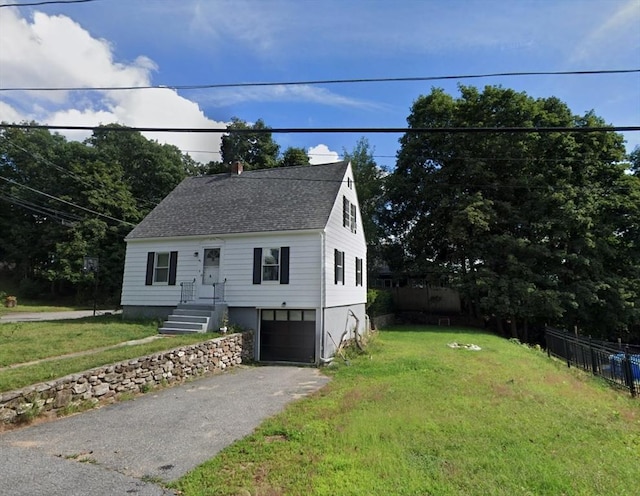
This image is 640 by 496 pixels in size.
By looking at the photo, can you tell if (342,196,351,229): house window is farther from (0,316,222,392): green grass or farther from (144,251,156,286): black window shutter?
(144,251,156,286): black window shutter

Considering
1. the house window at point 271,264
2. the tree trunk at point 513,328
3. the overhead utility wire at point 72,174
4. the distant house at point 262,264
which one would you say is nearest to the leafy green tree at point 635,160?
the tree trunk at point 513,328

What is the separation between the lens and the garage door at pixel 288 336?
44.2 feet

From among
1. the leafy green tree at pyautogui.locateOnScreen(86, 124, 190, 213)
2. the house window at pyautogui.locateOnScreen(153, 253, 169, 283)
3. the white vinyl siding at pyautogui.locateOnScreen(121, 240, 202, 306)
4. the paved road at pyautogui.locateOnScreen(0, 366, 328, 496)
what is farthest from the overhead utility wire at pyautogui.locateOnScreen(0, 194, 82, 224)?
the paved road at pyautogui.locateOnScreen(0, 366, 328, 496)

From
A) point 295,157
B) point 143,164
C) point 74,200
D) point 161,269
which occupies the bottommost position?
point 161,269

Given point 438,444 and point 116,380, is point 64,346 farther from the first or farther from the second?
point 438,444

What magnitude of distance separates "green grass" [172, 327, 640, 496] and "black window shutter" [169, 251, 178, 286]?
28.2 feet

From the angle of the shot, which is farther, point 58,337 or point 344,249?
point 344,249

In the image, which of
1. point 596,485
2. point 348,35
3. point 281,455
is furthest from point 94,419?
point 348,35

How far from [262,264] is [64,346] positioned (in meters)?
6.52

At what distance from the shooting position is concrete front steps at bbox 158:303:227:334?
492 inches

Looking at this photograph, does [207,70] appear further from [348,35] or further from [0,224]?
[0,224]

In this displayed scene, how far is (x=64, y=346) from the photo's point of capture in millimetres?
9227

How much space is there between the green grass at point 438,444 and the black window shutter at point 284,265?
5.09m

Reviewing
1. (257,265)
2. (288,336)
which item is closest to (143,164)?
(257,265)
